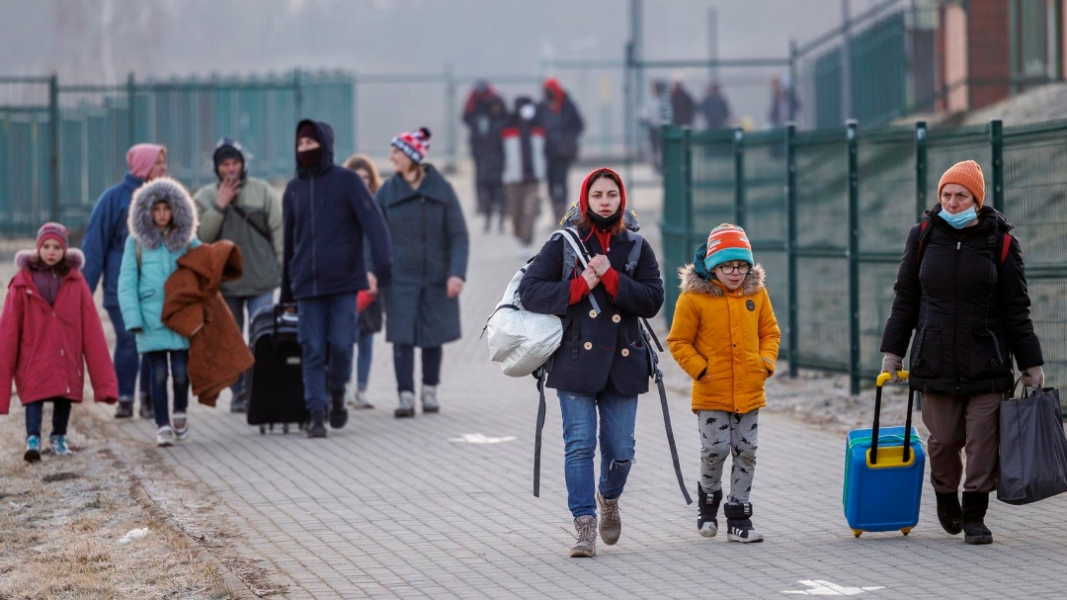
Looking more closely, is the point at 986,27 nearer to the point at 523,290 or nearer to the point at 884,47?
the point at 884,47

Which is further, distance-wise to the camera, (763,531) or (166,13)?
(166,13)

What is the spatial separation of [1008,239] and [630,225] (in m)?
1.56

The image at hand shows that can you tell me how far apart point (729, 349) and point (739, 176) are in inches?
262

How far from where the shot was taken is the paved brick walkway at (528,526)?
6.77 m

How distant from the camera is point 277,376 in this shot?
1099 centimetres

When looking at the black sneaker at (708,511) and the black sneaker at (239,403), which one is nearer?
the black sneaker at (708,511)

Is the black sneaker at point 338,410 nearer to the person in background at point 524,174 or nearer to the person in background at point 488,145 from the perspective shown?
the person in background at point 524,174

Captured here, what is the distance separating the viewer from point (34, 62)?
2322 inches

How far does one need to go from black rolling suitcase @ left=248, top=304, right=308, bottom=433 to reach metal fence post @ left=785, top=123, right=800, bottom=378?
3919 millimetres

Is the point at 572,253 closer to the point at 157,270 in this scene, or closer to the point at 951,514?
the point at 951,514

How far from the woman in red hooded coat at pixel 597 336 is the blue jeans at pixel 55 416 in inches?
150

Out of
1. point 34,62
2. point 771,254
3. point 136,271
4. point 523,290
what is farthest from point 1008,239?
point 34,62

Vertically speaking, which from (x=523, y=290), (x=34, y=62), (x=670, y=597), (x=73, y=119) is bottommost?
(x=670, y=597)

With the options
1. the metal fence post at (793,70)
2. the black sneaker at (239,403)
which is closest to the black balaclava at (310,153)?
the black sneaker at (239,403)
